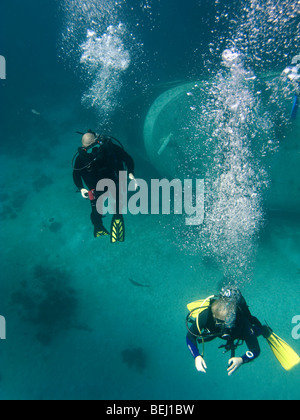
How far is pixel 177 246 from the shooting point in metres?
7.21

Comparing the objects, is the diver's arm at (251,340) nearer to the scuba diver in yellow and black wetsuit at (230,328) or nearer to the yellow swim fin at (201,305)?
the scuba diver in yellow and black wetsuit at (230,328)

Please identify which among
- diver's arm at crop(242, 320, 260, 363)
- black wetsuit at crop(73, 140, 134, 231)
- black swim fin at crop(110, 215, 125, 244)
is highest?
black wetsuit at crop(73, 140, 134, 231)

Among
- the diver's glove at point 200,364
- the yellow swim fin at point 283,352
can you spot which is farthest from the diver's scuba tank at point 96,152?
the yellow swim fin at point 283,352

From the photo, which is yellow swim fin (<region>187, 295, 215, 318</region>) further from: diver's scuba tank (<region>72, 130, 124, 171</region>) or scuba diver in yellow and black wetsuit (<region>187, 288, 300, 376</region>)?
diver's scuba tank (<region>72, 130, 124, 171</region>)

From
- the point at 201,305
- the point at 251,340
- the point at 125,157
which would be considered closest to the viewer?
the point at 251,340

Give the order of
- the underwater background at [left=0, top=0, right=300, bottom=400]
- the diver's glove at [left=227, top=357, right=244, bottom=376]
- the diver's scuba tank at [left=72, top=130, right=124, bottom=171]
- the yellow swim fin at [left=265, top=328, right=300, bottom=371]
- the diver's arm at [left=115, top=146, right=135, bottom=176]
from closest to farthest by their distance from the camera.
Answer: the diver's glove at [left=227, top=357, right=244, bottom=376] < the diver's scuba tank at [left=72, top=130, right=124, bottom=171] < the yellow swim fin at [left=265, top=328, right=300, bottom=371] < the diver's arm at [left=115, top=146, right=135, bottom=176] < the underwater background at [left=0, top=0, right=300, bottom=400]

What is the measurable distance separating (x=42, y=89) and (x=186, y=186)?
10.2 metres

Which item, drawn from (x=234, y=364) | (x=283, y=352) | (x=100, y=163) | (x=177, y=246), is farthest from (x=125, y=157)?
(x=177, y=246)

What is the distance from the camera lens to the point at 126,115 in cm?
851

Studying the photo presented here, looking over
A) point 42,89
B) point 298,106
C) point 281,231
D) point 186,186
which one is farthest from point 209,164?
point 42,89

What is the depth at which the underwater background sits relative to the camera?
610cm

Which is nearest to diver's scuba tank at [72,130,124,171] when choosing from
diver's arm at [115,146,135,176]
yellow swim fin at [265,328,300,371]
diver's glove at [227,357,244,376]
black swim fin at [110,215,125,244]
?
diver's arm at [115,146,135,176]

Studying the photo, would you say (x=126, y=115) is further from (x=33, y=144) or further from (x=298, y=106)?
(x=298, y=106)

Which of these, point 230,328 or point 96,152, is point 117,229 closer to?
point 96,152
